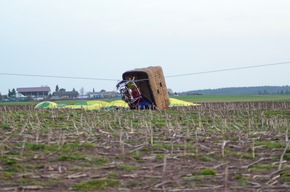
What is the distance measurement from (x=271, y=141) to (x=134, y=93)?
1340 centimetres

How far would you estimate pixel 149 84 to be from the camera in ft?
76.7

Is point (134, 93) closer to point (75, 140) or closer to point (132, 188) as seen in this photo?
point (75, 140)

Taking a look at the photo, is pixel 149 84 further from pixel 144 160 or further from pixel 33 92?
pixel 33 92

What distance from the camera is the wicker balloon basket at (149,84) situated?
76.9 feet

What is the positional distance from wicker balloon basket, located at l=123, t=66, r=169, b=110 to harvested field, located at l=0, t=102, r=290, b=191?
10.8m

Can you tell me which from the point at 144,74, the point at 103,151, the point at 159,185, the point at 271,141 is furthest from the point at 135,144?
the point at 144,74

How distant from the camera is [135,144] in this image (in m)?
10.0

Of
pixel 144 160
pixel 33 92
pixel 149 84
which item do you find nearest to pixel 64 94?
pixel 33 92

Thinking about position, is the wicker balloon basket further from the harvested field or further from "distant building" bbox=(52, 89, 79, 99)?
"distant building" bbox=(52, 89, 79, 99)

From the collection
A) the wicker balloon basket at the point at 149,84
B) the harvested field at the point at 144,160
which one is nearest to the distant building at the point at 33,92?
the wicker balloon basket at the point at 149,84

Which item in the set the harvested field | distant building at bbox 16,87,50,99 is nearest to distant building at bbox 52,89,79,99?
distant building at bbox 16,87,50,99

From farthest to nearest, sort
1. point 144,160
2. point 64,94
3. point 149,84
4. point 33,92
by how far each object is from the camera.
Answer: point 64,94 → point 33,92 → point 149,84 → point 144,160

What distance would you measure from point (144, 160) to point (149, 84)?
14870 mm

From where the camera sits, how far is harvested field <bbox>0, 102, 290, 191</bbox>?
6941 millimetres
